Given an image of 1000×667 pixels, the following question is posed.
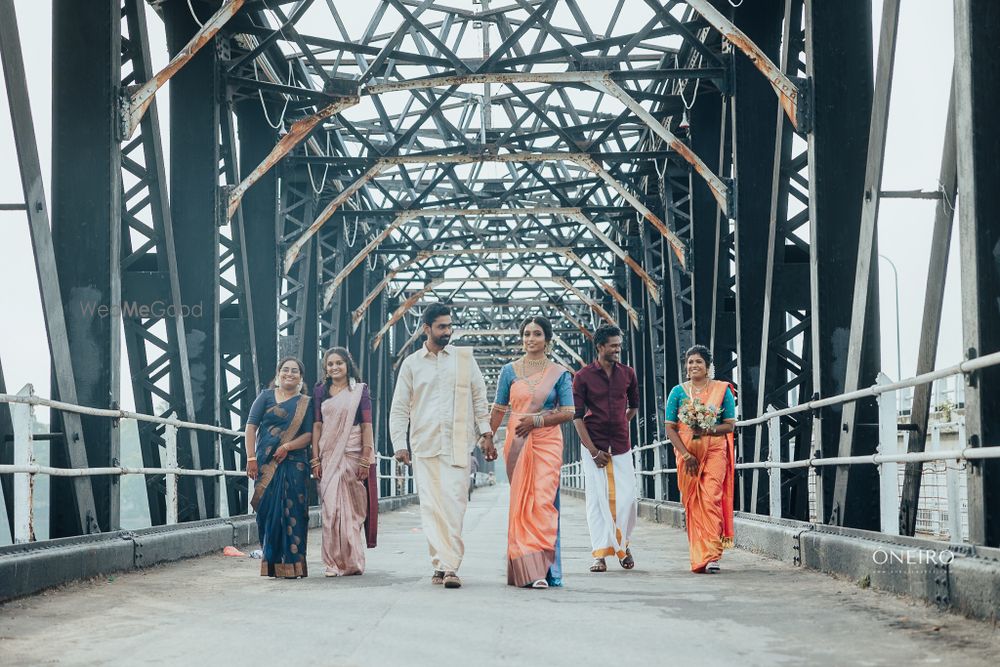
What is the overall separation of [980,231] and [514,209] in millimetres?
15268

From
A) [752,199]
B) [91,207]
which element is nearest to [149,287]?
[91,207]

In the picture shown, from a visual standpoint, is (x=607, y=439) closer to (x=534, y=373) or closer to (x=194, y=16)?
(x=534, y=373)

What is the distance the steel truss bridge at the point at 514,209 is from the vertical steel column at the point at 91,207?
16mm

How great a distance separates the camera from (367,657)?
4.46 m

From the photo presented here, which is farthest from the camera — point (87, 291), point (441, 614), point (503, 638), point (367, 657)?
point (87, 291)

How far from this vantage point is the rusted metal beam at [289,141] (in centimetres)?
1279

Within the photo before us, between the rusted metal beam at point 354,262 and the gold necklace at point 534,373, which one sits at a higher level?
the rusted metal beam at point 354,262

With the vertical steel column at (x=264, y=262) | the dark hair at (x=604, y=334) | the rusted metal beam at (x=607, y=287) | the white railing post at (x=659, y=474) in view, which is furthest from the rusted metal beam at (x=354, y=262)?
the dark hair at (x=604, y=334)

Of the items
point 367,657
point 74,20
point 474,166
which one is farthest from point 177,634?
point 474,166

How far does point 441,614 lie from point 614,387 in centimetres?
384

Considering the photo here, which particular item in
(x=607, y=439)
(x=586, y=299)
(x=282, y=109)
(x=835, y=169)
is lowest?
(x=607, y=439)

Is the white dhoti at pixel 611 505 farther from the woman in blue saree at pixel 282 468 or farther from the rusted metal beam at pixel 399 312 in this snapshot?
the rusted metal beam at pixel 399 312

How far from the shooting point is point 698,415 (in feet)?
29.1

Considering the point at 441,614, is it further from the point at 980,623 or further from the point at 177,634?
the point at 980,623
